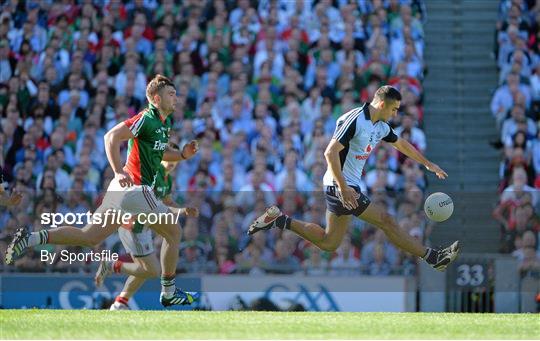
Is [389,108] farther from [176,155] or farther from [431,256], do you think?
[176,155]

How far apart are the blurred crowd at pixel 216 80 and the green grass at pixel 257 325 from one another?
467cm

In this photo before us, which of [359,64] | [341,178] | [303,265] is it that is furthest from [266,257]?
[359,64]

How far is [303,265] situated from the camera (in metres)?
15.2

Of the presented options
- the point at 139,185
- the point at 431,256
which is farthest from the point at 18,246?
the point at 431,256

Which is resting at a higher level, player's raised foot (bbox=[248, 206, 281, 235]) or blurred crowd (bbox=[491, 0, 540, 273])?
blurred crowd (bbox=[491, 0, 540, 273])

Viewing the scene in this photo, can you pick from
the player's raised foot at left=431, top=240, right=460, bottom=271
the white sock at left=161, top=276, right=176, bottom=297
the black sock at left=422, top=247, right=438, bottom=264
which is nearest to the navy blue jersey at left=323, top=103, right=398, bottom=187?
the black sock at left=422, top=247, right=438, bottom=264

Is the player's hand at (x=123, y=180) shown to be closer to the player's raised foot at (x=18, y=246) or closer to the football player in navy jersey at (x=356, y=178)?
the player's raised foot at (x=18, y=246)

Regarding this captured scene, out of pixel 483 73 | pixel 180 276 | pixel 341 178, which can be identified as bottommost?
pixel 180 276

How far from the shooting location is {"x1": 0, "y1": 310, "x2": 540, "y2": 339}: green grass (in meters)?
10.4

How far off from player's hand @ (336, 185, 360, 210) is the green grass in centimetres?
106

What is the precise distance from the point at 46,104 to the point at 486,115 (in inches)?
269

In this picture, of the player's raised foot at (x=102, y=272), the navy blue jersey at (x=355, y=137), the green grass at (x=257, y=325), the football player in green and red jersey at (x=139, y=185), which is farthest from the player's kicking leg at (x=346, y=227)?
the player's raised foot at (x=102, y=272)

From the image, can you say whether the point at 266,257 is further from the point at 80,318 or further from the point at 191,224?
the point at 80,318

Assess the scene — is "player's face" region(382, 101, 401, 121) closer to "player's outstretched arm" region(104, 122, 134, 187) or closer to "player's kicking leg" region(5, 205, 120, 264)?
"player's outstretched arm" region(104, 122, 134, 187)
